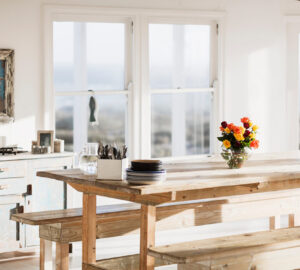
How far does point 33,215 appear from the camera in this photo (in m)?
5.10

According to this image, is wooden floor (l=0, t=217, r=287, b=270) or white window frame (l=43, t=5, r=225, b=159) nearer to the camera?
wooden floor (l=0, t=217, r=287, b=270)

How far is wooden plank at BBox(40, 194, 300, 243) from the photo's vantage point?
4.86 meters

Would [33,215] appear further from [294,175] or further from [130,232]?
[294,175]

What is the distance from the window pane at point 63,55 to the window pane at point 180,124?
984 mm

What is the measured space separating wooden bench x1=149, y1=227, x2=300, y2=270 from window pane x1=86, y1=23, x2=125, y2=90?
2.93m

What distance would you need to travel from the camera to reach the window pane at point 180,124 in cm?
744

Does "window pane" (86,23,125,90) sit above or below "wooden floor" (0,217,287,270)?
above

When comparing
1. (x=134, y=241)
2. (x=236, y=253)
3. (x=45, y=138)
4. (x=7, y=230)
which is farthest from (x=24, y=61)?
(x=236, y=253)

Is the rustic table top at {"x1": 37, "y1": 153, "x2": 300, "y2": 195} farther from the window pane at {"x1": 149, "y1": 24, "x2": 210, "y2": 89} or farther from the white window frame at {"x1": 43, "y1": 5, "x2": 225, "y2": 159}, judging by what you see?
the window pane at {"x1": 149, "y1": 24, "x2": 210, "y2": 89}

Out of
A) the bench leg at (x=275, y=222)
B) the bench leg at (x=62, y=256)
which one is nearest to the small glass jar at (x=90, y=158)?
the bench leg at (x=62, y=256)

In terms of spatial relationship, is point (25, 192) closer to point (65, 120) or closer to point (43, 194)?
point (43, 194)

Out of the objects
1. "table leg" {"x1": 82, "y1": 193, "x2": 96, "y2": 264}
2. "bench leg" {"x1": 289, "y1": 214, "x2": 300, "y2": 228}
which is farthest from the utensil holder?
"bench leg" {"x1": 289, "y1": 214, "x2": 300, "y2": 228}

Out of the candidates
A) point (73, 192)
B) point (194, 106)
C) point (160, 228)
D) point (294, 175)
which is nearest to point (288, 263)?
point (294, 175)

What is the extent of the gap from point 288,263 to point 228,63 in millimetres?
3683
